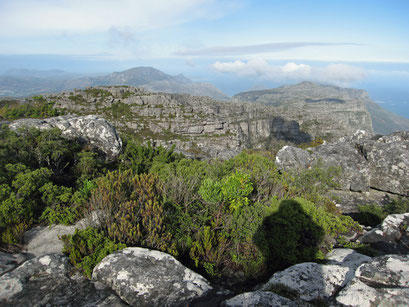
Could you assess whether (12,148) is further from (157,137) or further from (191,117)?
(191,117)

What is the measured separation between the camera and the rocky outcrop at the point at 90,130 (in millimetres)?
12297

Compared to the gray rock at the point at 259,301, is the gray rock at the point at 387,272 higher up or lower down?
higher up

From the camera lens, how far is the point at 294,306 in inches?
148

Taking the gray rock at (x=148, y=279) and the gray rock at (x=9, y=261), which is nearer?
the gray rock at (x=148, y=279)

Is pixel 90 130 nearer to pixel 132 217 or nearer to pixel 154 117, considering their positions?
pixel 132 217

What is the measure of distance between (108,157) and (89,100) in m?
78.2

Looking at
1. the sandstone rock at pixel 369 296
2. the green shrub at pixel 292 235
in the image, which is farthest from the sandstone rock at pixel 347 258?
the sandstone rock at pixel 369 296

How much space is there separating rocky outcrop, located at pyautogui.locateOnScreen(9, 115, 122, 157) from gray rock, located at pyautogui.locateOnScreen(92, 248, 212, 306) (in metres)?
9.10

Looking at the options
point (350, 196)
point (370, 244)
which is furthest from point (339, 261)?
point (350, 196)

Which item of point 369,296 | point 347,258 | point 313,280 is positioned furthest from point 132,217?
point 347,258

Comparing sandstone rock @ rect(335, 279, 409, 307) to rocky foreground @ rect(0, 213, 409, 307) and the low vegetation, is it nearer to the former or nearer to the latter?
rocky foreground @ rect(0, 213, 409, 307)

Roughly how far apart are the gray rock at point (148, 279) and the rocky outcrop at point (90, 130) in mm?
9099

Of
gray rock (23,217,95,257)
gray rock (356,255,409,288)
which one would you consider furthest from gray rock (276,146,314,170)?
gray rock (23,217,95,257)

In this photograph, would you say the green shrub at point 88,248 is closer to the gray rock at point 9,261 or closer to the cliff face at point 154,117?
the gray rock at point 9,261
